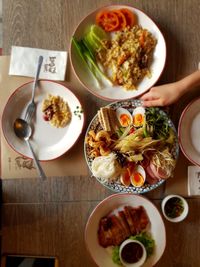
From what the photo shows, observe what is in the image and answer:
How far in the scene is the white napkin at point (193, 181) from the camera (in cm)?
146

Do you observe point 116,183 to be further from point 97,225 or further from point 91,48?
point 91,48

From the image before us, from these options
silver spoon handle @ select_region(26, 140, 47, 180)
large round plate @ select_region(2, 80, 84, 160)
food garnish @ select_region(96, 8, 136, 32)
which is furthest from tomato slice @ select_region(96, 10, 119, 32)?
silver spoon handle @ select_region(26, 140, 47, 180)

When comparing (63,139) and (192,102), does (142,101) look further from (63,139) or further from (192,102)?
(63,139)

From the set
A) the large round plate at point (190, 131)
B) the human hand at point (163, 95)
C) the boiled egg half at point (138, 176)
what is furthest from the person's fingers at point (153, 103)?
the boiled egg half at point (138, 176)

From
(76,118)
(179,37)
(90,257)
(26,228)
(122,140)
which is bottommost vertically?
(90,257)

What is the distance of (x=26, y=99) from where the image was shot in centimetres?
149

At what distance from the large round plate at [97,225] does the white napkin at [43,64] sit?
0.53 metres

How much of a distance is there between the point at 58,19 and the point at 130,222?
860mm

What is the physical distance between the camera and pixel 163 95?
4.66 ft

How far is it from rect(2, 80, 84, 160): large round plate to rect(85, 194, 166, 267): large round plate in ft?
0.89

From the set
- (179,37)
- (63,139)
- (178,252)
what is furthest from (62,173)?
(179,37)

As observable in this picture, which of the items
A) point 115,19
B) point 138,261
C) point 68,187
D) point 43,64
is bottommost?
point 138,261

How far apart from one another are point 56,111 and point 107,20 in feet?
1.35

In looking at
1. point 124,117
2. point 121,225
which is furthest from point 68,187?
point 124,117
